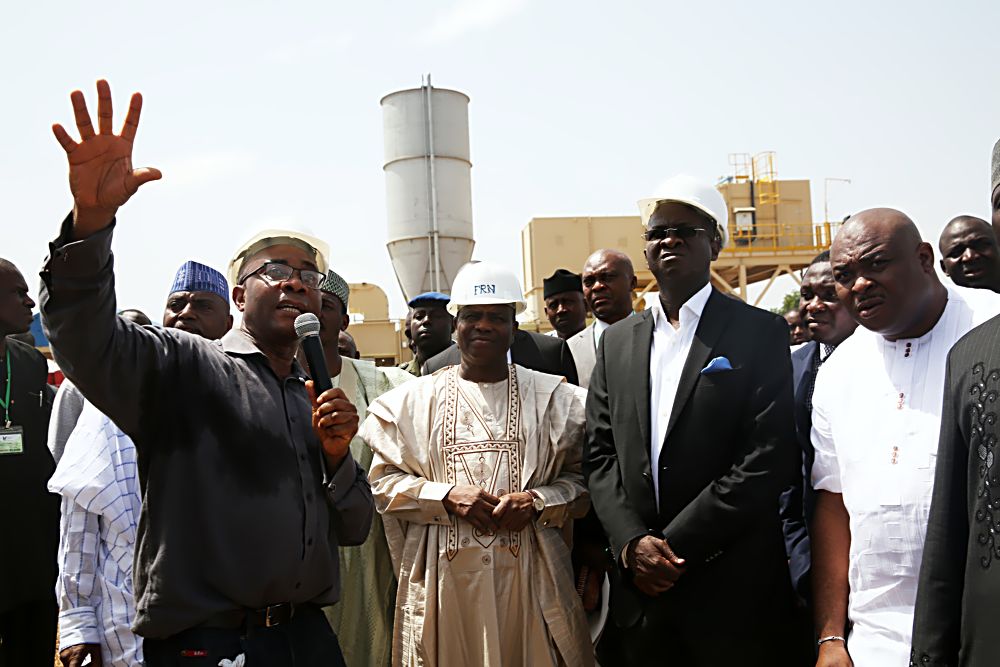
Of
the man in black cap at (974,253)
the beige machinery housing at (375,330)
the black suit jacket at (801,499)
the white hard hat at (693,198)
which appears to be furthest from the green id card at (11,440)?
the beige machinery housing at (375,330)

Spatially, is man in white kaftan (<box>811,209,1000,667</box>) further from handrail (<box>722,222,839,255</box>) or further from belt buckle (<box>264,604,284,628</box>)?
handrail (<box>722,222,839,255</box>)

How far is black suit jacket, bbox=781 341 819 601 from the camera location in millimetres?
4160

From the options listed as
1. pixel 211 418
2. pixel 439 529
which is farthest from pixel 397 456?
pixel 211 418

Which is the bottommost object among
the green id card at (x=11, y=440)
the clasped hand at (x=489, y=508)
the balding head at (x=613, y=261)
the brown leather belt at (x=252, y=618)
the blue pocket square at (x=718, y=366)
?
the brown leather belt at (x=252, y=618)

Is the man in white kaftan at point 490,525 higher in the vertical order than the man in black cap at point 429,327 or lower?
lower

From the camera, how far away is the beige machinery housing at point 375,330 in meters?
22.0

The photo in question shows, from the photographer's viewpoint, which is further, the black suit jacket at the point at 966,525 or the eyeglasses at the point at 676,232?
the eyeglasses at the point at 676,232

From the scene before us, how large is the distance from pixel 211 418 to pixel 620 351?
83.1 inches

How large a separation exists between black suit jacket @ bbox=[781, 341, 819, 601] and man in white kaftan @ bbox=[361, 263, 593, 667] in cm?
104

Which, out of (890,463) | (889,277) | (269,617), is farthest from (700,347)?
(269,617)

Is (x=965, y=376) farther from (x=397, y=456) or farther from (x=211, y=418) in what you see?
(x=397, y=456)

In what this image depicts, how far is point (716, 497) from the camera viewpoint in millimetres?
3969

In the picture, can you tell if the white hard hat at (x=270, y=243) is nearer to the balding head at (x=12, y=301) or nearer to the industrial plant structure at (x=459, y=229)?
the balding head at (x=12, y=301)

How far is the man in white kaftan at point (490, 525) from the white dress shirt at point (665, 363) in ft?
2.09
